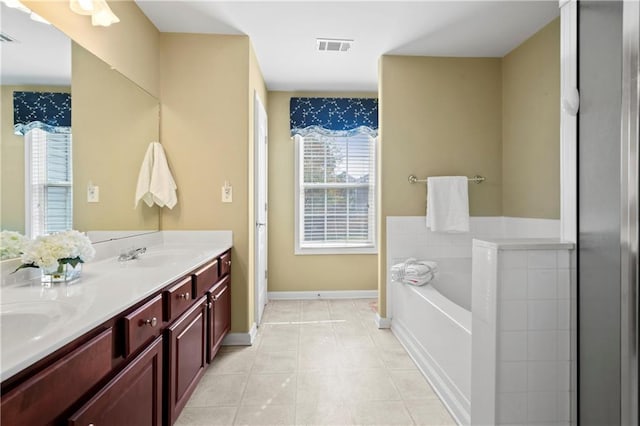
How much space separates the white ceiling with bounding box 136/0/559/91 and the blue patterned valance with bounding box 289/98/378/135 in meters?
0.72

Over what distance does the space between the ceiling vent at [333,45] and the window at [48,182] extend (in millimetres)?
1973

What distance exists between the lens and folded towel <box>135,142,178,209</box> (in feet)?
7.77

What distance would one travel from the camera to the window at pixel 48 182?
1.40 metres

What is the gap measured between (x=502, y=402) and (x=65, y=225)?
6.93 ft

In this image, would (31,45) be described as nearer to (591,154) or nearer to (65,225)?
(65,225)

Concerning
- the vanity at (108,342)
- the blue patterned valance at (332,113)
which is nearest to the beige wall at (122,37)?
the vanity at (108,342)

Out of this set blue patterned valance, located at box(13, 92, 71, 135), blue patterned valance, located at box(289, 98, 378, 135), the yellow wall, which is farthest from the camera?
blue patterned valance, located at box(289, 98, 378, 135)

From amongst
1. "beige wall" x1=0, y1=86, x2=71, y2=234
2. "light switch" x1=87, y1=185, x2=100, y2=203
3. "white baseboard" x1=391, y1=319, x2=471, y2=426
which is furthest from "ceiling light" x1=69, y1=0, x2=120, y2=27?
"white baseboard" x1=391, y1=319, x2=471, y2=426

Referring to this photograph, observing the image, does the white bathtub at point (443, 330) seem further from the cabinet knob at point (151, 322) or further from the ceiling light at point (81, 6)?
the ceiling light at point (81, 6)

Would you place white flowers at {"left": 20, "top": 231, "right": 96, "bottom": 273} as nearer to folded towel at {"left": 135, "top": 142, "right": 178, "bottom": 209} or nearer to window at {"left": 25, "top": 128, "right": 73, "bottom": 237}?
window at {"left": 25, "top": 128, "right": 73, "bottom": 237}

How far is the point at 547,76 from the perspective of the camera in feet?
8.29

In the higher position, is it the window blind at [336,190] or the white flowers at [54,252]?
the window blind at [336,190]

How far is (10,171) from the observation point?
130 centimetres

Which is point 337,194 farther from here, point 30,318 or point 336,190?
point 30,318
